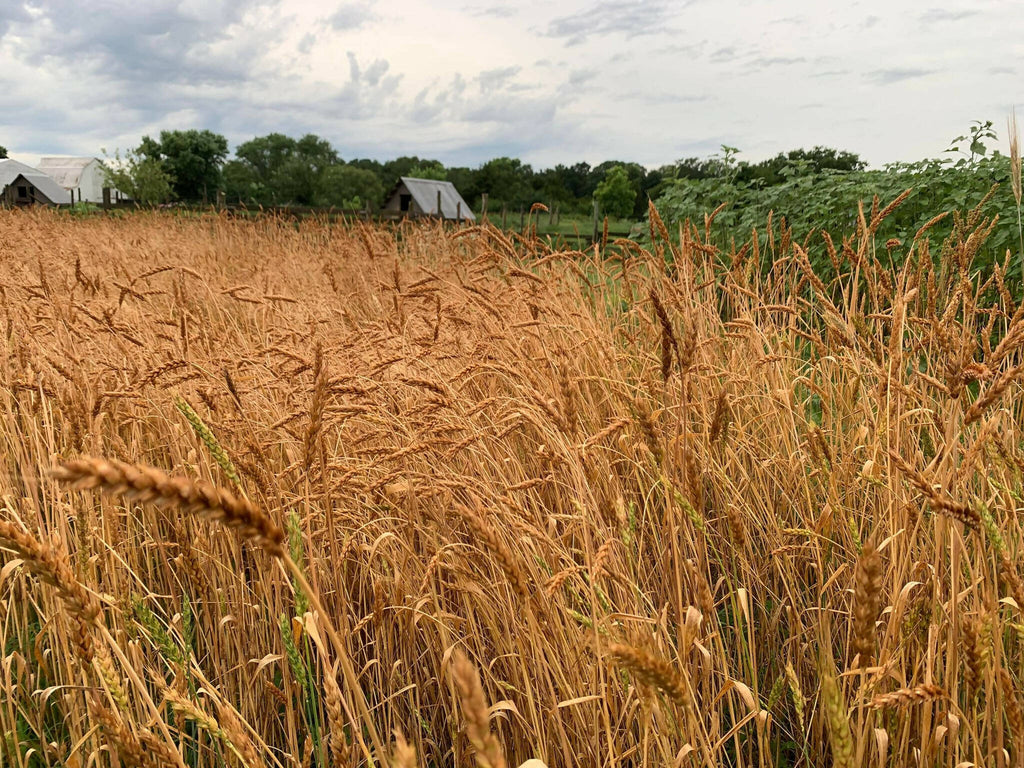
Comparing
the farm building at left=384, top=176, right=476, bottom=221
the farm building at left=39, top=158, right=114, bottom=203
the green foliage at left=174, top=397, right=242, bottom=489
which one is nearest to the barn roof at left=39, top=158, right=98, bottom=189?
the farm building at left=39, top=158, right=114, bottom=203

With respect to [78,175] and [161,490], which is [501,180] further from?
[161,490]

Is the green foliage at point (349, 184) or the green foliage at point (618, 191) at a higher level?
the green foliage at point (349, 184)

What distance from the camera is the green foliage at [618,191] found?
5753 cm

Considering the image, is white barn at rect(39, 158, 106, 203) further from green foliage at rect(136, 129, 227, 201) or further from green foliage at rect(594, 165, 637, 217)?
green foliage at rect(594, 165, 637, 217)

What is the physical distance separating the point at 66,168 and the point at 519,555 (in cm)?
8435

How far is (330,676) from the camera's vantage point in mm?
1003

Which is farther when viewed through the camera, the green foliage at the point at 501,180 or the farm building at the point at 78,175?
the farm building at the point at 78,175

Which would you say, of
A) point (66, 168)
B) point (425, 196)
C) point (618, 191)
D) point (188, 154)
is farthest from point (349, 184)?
point (425, 196)

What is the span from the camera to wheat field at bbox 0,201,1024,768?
46.3 inches

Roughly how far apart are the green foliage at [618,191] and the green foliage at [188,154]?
28.2 m

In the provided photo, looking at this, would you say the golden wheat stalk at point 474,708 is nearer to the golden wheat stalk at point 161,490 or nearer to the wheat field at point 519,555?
the wheat field at point 519,555

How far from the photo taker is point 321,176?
6969cm

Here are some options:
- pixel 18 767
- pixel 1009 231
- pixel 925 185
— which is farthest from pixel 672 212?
pixel 18 767

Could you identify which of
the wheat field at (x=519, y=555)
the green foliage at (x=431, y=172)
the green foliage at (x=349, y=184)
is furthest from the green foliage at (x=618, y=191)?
the wheat field at (x=519, y=555)
